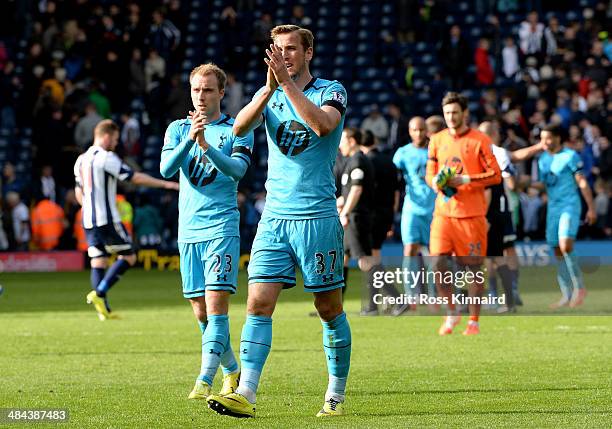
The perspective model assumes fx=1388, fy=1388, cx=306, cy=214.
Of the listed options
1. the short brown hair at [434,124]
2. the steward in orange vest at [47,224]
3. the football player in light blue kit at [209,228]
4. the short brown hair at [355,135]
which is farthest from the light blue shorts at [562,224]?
the steward in orange vest at [47,224]

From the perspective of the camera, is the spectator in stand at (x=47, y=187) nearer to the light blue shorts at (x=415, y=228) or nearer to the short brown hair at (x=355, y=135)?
the short brown hair at (x=355, y=135)

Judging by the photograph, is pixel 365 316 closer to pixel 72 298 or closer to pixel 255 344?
pixel 72 298

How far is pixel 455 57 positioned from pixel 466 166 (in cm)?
1904

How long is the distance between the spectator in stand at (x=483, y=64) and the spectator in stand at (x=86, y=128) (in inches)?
350

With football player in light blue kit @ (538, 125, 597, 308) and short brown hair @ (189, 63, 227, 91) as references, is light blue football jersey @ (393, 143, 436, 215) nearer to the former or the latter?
football player in light blue kit @ (538, 125, 597, 308)

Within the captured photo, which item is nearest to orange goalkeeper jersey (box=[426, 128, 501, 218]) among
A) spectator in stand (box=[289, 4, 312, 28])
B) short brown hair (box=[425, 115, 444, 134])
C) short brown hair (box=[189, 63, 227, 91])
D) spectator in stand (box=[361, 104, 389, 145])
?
short brown hair (box=[425, 115, 444, 134])

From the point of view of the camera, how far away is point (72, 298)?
808 inches

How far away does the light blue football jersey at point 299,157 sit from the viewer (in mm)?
8047

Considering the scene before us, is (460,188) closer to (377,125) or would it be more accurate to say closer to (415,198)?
(415,198)

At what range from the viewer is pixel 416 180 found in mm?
16438

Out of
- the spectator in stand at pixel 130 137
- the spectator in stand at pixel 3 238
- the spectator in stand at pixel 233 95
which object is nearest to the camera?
the spectator in stand at pixel 3 238

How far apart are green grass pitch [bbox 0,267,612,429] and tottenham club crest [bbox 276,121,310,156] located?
157 cm

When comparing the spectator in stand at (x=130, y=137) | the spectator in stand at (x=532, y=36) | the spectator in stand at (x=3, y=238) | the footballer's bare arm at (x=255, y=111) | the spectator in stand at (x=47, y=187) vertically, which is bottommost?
the spectator in stand at (x=3, y=238)

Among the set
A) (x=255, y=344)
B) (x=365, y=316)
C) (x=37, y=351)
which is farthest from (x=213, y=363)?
(x=365, y=316)
